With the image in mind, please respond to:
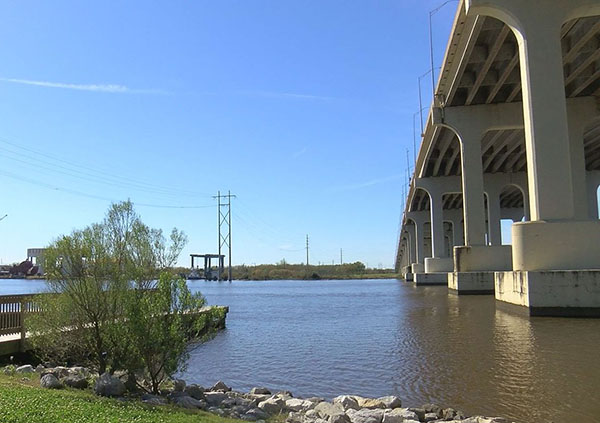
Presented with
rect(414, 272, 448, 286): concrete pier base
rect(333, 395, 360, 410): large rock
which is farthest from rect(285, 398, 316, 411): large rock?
rect(414, 272, 448, 286): concrete pier base

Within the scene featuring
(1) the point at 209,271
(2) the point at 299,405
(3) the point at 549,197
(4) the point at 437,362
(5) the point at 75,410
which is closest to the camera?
(5) the point at 75,410

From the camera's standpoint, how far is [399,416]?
831cm

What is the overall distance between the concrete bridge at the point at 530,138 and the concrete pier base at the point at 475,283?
7cm

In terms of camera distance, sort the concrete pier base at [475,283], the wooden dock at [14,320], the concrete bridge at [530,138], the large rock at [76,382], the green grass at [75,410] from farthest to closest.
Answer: the concrete pier base at [475,283], the concrete bridge at [530,138], the wooden dock at [14,320], the large rock at [76,382], the green grass at [75,410]

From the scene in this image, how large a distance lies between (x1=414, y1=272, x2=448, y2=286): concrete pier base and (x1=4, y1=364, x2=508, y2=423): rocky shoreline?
5567 centimetres

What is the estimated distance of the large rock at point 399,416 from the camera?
8.20m

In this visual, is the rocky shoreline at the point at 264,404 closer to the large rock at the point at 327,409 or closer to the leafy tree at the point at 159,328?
the large rock at the point at 327,409

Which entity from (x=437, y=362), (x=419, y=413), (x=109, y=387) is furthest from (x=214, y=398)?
(x=437, y=362)

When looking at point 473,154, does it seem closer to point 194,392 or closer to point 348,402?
point 348,402

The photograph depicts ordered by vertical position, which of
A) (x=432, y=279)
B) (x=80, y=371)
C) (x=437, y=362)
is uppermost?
(x=432, y=279)

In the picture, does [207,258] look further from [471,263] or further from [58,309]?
[58,309]

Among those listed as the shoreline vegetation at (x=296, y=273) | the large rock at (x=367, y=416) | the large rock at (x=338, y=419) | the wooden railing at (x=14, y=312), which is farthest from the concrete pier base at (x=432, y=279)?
the shoreline vegetation at (x=296, y=273)

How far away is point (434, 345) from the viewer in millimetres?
16469

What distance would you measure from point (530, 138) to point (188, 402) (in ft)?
61.3
